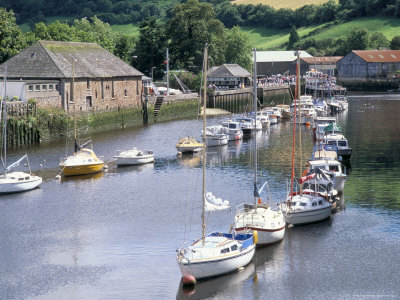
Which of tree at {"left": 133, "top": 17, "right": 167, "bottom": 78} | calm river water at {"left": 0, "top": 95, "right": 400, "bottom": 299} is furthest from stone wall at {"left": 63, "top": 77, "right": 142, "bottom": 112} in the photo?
tree at {"left": 133, "top": 17, "right": 167, "bottom": 78}

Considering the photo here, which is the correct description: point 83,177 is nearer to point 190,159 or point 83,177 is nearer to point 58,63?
point 190,159

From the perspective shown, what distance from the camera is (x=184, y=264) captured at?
36.3 metres

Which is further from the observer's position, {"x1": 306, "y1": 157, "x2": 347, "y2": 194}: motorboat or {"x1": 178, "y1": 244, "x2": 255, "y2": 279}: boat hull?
{"x1": 306, "y1": 157, "x2": 347, "y2": 194}: motorboat

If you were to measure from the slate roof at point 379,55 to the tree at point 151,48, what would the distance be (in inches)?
2797

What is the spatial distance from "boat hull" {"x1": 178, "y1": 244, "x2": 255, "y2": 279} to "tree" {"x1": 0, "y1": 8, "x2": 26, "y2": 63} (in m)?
71.9

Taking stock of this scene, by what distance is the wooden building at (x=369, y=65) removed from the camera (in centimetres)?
18725

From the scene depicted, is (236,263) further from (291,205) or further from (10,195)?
(10,195)

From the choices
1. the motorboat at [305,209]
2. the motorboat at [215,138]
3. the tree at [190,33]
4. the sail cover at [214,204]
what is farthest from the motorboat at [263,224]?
the tree at [190,33]

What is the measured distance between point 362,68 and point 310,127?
92399mm

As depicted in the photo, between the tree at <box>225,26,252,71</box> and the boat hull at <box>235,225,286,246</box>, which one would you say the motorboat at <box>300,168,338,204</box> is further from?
the tree at <box>225,26,252,71</box>

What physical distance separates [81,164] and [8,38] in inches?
1787

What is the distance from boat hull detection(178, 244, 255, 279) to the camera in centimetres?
3653

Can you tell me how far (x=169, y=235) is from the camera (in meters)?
45.3

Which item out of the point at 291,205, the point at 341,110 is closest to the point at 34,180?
the point at 291,205
